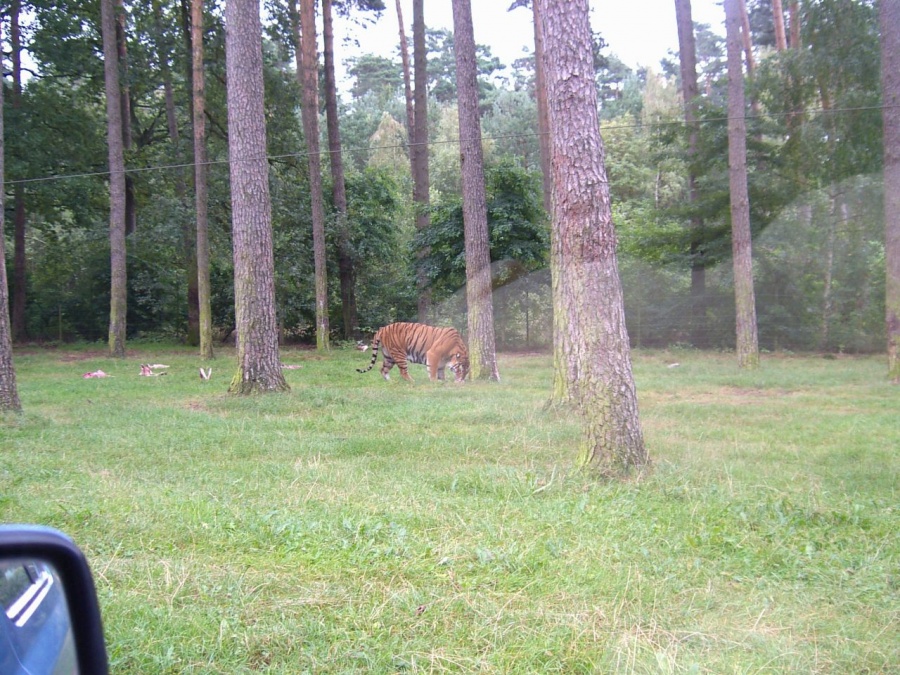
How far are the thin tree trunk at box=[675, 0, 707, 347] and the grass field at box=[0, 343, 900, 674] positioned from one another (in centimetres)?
1287

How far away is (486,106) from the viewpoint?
43.1 meters

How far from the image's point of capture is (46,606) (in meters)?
1.50

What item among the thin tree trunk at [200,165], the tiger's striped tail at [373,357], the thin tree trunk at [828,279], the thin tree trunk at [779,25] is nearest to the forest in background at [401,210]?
the thin tree trunk at [828,279]

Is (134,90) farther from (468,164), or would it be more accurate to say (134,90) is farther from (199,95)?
(468,164)

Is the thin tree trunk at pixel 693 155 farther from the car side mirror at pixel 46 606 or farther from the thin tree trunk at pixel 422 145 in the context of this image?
the car side mirror at pixel 46 606

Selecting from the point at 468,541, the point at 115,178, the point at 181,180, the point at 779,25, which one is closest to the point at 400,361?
the point at 115,178

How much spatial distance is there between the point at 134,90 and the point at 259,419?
18824 mm

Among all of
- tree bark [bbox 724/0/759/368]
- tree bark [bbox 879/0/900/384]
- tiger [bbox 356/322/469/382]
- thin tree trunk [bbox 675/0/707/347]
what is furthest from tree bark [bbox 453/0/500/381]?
thin tree trunk [bbox 675/0/707/347]

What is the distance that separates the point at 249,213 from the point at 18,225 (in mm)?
16265

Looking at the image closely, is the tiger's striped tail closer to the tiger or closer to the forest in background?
the tiger

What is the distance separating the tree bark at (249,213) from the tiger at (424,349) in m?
4.38

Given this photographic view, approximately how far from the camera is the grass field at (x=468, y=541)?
3.35m

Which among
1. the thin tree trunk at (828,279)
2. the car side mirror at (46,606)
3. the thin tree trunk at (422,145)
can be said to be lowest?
the car side mirror at (46,606)

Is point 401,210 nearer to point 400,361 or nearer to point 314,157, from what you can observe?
point 314,157
